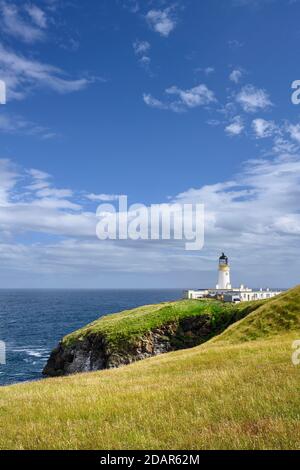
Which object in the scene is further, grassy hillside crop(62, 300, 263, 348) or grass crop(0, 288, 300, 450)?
grassy hillside crop(62, 300, 263, 348)

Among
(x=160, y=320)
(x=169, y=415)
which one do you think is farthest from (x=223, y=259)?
(x=169, y=415)

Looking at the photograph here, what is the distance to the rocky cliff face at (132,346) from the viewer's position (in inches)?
2302

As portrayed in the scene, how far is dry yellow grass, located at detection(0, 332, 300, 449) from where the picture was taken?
10.1 m

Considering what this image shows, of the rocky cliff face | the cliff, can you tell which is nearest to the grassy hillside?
the cliff

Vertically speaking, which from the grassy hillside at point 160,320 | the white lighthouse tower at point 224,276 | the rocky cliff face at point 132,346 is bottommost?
the rocky cliff face at point 132,346

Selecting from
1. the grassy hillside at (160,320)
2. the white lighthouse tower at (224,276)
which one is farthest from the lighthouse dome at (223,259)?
the grassy hillside at (160,320)

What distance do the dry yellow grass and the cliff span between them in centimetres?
4079

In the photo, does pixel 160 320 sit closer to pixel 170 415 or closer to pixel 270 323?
pixel 270 323

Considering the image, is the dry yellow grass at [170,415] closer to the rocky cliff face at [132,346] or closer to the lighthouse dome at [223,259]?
the rocky cliff face at [132,346]

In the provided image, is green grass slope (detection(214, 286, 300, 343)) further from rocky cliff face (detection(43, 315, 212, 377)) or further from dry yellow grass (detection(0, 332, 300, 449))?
dry yellow grass (detection(0, 332, 300, 449))

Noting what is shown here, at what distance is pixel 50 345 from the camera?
326ft

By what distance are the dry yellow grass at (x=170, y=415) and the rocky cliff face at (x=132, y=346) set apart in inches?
1586
